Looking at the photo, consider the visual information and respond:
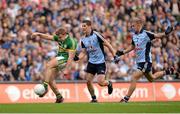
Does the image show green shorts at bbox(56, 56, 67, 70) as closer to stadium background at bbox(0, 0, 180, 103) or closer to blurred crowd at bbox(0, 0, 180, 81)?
stadium background at bbox(0, 0, 180, 103)

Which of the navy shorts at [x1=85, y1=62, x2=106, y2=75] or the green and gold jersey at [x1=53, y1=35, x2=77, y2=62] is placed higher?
the green and gold jersey at [x1=53, y1=35, x2=77, y2=62]

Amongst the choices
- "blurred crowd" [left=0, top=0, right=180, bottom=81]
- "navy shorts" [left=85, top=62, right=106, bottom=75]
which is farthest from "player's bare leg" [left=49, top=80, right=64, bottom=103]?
"blurred crowd" [left=0, top=0, right=180, bottom=81]

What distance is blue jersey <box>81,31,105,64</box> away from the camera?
2011 centimetres

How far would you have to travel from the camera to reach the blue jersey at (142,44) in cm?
2041

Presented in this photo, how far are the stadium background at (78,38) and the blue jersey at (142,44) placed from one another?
4042 mm

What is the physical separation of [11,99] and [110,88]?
450 cm

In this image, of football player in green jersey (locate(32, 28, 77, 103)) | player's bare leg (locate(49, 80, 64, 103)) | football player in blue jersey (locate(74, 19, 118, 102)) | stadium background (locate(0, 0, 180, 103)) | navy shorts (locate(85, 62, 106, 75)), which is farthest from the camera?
stadium background (locate(0, 0, 180, 103))

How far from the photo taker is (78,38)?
90.0 feet

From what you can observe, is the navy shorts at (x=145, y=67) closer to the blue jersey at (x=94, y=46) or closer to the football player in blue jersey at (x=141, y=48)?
the football player in blue jersey at (x=141, y=48)

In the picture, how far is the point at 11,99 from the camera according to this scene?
77.6 ft

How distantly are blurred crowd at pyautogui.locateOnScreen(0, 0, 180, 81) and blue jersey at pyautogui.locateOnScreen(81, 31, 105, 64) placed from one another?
510 cm

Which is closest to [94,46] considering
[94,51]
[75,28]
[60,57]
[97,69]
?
[94,51]

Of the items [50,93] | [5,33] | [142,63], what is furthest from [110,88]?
[5,33]

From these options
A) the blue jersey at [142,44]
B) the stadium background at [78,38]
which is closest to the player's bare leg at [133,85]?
the blue jersey at [142,44]
